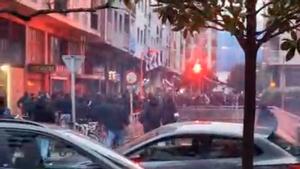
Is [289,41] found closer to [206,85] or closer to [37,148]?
[37,148]

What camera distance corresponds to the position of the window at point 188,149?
360 inches

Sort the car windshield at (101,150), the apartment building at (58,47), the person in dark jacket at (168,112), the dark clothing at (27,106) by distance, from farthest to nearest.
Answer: the apartment building at (58,47) < the person in dark jacket at (168,112) < the dark clothing at (27,106) < the car windshield at (101,150)

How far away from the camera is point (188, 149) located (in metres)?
9.26

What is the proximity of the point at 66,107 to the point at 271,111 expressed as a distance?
13.5 metres

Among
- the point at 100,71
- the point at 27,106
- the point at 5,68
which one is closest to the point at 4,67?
the point at 5,68

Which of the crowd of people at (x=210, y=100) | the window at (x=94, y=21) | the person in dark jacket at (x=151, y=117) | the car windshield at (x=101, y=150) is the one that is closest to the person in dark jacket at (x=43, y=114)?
the person in dark jacket at (x=151, y=117)

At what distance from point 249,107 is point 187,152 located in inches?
130

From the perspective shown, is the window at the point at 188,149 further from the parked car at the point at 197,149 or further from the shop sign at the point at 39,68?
the shop sign at the point at 39,68

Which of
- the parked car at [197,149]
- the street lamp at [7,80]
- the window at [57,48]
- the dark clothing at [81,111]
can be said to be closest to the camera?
the parked car at [197,149]

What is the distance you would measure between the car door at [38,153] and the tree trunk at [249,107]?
1.13 m

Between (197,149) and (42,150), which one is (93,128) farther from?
(42,150)

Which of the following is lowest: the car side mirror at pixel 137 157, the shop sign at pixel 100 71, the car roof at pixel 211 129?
the car side mirror at pixel 137 157

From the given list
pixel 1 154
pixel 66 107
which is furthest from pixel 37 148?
pixel 66 107

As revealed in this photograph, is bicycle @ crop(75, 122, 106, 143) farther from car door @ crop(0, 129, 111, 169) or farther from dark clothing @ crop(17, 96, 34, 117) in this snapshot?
car door @ crop(0, 129, 111, 169)
